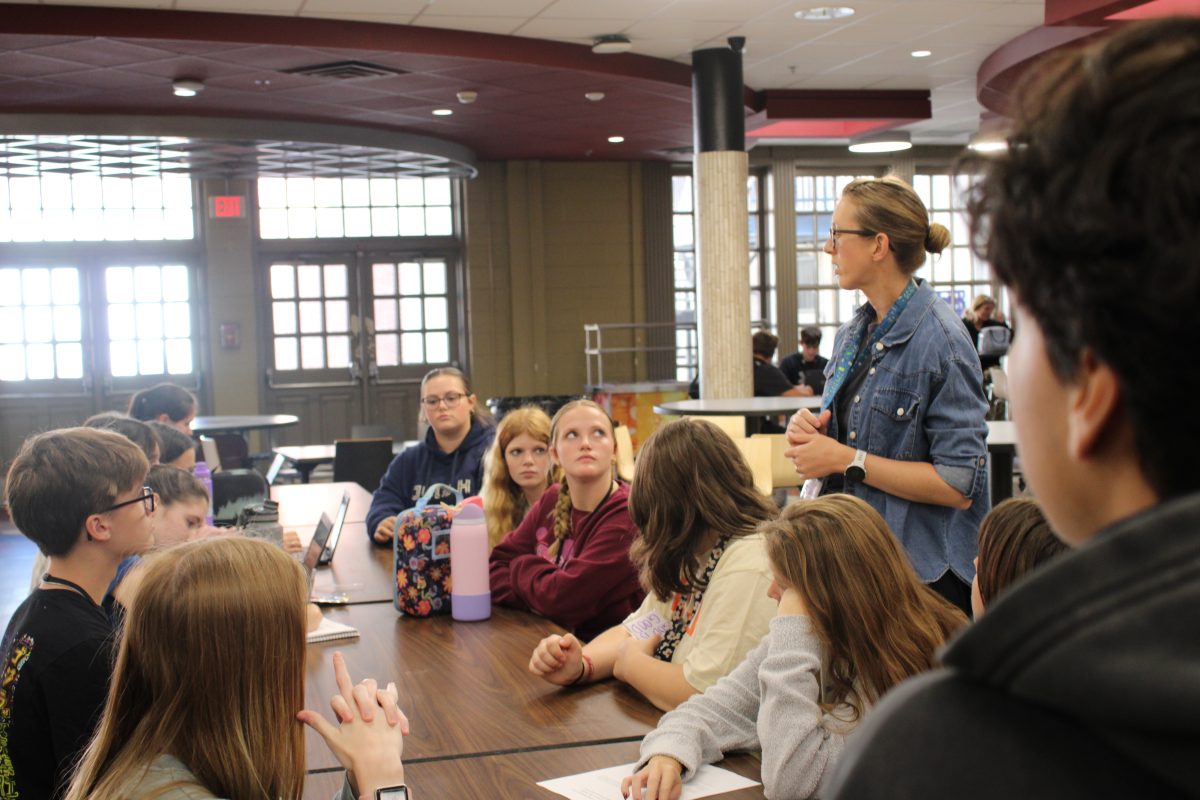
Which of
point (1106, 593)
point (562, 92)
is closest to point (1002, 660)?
point (1106, 593)

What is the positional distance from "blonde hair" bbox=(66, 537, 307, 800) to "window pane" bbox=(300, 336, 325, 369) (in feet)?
36.8

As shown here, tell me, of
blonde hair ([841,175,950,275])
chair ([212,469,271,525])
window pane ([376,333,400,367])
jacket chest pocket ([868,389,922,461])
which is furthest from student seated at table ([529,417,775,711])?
window pane ([376,333,400,367])

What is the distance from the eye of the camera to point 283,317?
40.5 feet

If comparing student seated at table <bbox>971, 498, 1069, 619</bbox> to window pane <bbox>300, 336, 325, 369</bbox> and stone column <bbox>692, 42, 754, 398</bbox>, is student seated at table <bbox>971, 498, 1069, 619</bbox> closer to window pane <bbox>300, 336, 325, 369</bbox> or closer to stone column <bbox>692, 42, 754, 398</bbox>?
stone column <bbox>692, 42, 754, 398</bbox>

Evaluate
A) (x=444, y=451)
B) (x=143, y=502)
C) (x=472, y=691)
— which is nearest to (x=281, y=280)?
(x=444, y=451)

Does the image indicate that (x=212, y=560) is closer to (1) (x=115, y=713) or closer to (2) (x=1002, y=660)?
(1) (x=115, y=713)

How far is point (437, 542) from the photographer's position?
2.90 metres

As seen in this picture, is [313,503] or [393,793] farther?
[313,503]

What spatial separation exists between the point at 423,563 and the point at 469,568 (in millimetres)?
129

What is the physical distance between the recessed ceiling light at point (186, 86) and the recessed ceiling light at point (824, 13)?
410 cm

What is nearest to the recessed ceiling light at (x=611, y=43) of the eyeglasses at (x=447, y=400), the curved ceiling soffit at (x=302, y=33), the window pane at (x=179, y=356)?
the curved ceiling soffit at (x=302, y=33)

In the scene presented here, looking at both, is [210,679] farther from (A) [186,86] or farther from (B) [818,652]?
(A) [186,86]

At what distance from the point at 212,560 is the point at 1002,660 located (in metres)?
1.23

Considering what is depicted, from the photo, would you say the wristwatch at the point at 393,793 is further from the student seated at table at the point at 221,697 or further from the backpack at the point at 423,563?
the backpack at the point at 423,563
